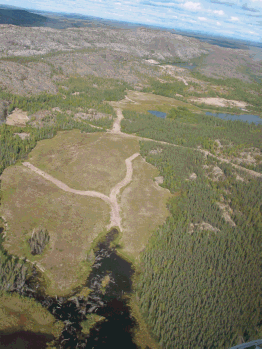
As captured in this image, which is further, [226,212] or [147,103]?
[147,103]

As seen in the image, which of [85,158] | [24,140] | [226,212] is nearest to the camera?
[226,212]

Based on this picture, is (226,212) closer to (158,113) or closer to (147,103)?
(158,113)

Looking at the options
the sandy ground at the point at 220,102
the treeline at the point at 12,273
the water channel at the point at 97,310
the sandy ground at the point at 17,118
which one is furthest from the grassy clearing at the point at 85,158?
the sandy ground at the point at 220,102

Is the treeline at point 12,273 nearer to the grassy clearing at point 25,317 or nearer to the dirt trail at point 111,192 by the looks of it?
the grassy clearing at point 25,317

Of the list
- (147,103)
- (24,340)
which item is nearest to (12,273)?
(24,340)

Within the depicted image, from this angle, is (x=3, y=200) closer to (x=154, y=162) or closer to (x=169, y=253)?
(x=169, y=253)

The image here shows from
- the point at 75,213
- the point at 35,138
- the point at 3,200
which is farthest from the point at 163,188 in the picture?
the point at 35,138

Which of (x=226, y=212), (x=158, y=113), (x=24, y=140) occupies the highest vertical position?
(x=158, y=113)
